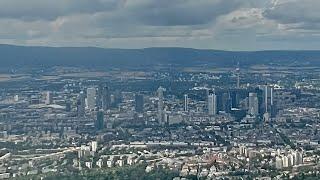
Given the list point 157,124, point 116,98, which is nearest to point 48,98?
point 116,98

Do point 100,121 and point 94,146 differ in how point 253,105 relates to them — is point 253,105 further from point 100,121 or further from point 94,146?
point 94,146

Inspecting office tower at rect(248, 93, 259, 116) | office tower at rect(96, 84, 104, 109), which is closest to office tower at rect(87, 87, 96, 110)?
office tower at rect(96, 84, 104, 109)

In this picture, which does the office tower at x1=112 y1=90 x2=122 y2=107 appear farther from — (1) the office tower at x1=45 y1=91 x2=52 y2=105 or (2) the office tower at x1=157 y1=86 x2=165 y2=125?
(1) the office tower at x1=45 y1=91 x2=52 y2=105

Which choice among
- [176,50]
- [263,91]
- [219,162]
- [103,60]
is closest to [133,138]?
[219,162]

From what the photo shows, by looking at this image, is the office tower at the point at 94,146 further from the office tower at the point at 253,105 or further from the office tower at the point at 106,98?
the office tower at the point at 253,105

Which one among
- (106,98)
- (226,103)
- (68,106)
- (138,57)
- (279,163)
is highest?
(138,57)

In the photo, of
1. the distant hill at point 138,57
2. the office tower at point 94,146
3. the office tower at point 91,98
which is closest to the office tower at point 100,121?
the office tower at point 91,98

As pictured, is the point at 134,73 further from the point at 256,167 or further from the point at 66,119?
the point at 256,167
